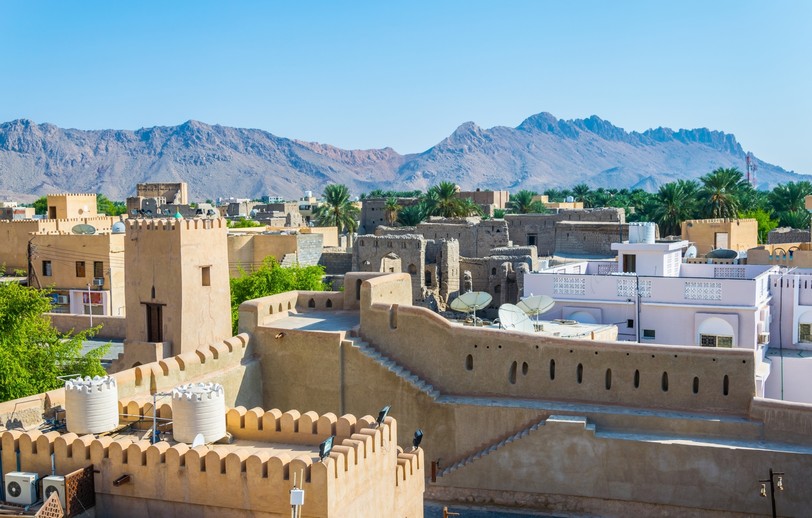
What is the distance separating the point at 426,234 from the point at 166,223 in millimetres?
26347

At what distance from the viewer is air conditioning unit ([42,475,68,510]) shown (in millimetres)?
10406

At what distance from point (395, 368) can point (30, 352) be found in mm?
7127

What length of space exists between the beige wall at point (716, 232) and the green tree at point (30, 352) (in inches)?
1092

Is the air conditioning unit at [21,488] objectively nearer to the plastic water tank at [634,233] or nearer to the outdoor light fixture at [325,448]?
the outdoor light fixture at [325,448]

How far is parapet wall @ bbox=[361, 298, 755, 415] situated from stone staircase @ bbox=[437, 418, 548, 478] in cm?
76

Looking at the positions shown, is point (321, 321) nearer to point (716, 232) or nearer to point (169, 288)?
point (169, 288)

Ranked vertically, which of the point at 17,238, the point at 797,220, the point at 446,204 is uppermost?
the point at 446,204

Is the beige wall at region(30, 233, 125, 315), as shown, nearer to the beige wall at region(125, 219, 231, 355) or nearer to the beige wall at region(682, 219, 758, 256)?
the beige wall at region(125, 219, 231, 355)

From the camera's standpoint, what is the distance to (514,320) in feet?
64.1

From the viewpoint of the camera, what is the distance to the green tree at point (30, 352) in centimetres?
1700

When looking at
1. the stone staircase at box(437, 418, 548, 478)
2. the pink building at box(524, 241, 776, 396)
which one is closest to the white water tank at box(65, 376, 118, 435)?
the stone staircase at box(437, 418, 548, 478)

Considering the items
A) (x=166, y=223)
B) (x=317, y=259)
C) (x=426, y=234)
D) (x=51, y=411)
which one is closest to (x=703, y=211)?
(x=426, y=234)

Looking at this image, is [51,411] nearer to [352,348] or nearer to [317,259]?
[352,348]

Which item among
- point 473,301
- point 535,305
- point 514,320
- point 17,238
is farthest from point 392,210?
point 514,320
